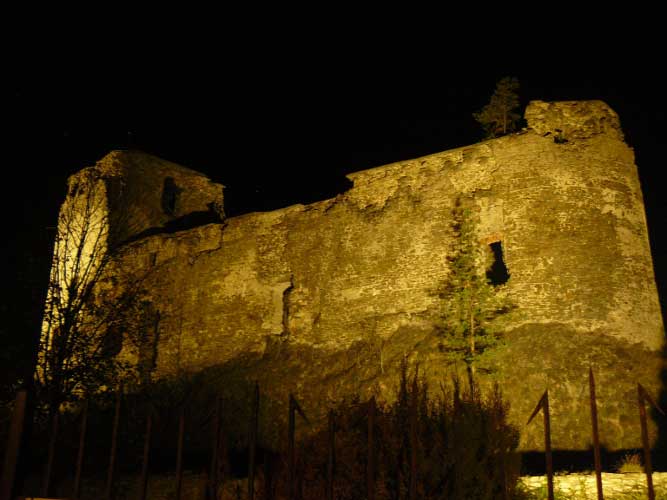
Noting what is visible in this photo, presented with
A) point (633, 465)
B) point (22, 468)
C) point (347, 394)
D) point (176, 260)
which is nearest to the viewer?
point (22, 468)

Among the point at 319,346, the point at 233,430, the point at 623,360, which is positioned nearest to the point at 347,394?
the point at 319,346

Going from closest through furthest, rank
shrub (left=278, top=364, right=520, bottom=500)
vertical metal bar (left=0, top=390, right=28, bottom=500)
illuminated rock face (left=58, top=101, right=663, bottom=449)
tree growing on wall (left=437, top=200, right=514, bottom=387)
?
vertical metal bar (left=0, top=390, right=28, bottom=500), shrub (left=278, top=364, right=520, bottom=500), illuminated rock face (left=58, top=101, right=663, bottom=449), tree growing on wall (left=437, top=200, right=514, bottom=387)

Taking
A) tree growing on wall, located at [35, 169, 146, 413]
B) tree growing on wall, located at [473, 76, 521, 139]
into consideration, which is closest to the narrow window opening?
tree growing on wall, located at [35, 169, 146, 413]

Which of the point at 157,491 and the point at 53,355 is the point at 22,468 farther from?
the point at 53,355

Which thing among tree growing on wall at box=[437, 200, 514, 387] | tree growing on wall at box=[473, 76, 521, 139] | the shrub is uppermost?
tree growing on wall at box=[473, 76, 521, 139]

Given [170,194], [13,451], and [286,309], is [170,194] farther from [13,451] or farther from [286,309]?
[13,451]

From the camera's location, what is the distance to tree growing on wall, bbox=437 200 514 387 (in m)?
12.7

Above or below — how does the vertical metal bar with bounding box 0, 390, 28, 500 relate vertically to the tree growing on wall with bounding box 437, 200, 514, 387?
below

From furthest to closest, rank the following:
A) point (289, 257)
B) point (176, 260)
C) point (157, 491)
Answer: point (176, 260), point (289, 257), point (157, 491)

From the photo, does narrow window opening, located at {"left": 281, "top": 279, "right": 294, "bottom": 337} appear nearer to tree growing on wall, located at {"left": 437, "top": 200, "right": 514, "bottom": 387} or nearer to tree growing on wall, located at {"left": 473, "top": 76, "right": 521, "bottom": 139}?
tree growing on wall, located at {"left": 437, "top": 200, "right": 514, "bottom": 387}

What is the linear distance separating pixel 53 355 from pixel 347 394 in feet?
21.1

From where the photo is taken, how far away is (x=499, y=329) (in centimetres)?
1277

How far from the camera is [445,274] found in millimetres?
14055

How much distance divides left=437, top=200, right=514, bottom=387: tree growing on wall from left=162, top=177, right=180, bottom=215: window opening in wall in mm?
14313
